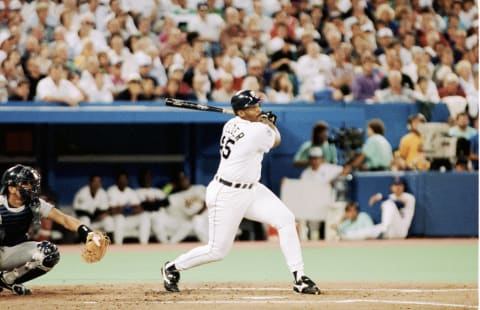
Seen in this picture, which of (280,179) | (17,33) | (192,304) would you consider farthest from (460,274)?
(17,33)

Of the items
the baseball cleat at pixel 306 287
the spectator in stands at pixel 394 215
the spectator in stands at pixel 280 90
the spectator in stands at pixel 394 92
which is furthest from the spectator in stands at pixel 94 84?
the baseball cleat at pixel 306 287

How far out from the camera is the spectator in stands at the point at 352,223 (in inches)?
550

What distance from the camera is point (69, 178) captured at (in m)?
14.5

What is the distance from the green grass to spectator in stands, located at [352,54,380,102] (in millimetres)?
2704

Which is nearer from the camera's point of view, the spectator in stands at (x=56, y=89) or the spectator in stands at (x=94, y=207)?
the spectator in stands at (x=56, y=89)

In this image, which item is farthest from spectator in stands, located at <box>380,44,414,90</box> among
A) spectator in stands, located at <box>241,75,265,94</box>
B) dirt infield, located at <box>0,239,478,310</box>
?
Result: dirt infield, located at <box>0,239,478,310</box>

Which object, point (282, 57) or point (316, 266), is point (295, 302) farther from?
point (282, 57)

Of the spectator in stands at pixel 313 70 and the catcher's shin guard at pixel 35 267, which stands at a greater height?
the spectator in stands at pixel 313 70

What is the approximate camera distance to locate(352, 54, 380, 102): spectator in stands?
48.7 ft

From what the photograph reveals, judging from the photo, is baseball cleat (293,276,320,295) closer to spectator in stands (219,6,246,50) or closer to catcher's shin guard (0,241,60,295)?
catcher's shin guard (0,241,60,295)

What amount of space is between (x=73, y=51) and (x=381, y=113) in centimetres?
455

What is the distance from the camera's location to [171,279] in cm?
848

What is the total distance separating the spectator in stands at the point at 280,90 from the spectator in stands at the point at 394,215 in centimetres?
187

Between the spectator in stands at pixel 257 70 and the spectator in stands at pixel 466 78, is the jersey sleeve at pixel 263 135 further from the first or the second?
the spectator in stands at pixel 466 78
